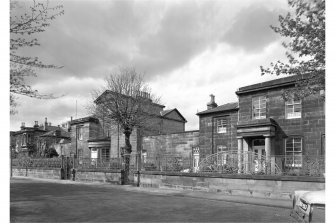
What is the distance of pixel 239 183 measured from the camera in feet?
55.7

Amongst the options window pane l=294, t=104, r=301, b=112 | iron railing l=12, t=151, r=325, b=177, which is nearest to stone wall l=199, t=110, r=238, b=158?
window pane l=294, t=104, r=301, b=112

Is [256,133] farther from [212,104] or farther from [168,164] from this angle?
[212,104]

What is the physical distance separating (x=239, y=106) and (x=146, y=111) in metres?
8.97

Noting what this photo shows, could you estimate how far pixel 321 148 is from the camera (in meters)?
21.7

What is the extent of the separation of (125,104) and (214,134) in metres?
8.42

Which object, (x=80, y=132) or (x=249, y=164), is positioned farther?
(x=80, y=132)

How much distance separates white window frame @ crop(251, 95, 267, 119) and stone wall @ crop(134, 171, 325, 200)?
9.15 metres

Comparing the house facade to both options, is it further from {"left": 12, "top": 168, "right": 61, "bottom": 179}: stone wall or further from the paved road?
{"left": 12, "top": 168, "right": 61, "bottom": 179}: stone wall

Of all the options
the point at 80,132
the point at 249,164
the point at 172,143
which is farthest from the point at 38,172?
the point at 249,164

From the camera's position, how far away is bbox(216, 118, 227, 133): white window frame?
28331 millimetres

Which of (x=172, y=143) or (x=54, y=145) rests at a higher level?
(x=172, y=143)

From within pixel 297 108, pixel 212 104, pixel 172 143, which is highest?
Result: pixel 212 104
